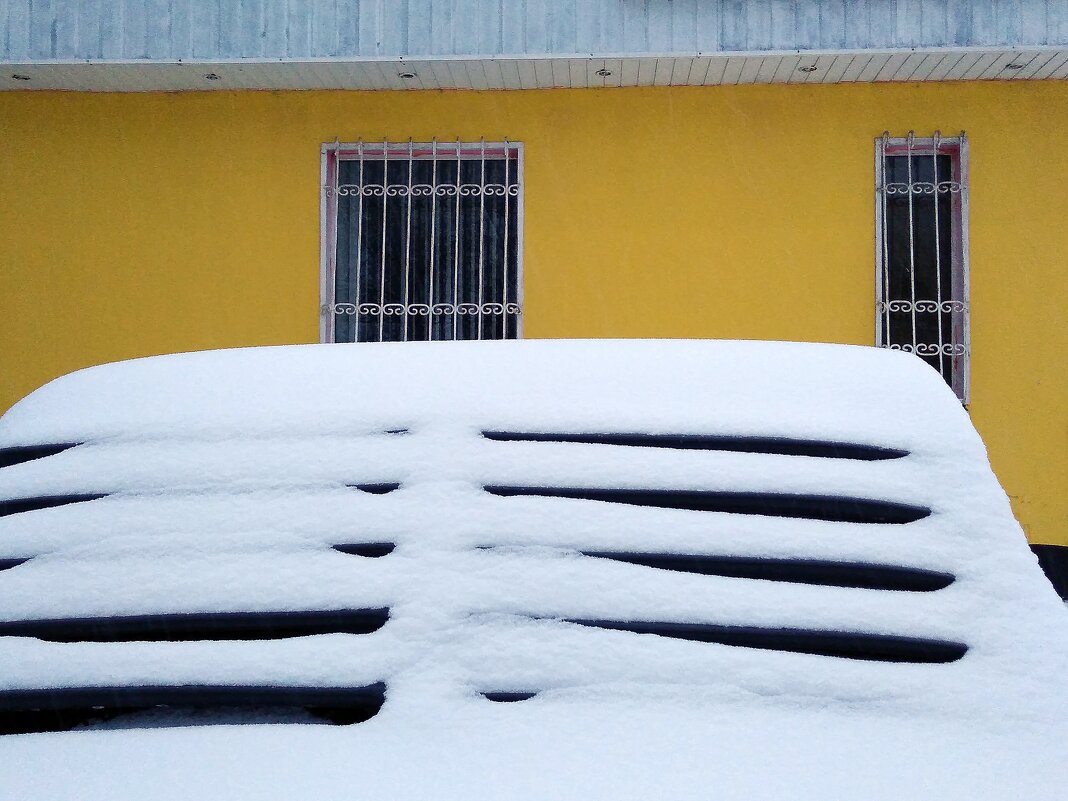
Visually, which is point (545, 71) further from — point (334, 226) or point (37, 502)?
point (37, 502)

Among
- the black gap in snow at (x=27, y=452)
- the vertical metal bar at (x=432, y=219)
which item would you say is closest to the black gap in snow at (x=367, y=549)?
the black gap in snow at (x=27, y=452)

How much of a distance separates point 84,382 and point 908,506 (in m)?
1.35

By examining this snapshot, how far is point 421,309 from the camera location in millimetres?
5352

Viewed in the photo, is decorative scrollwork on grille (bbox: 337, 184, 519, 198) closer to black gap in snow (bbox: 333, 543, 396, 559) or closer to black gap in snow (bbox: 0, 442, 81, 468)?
black gap in snow (bbox: 0, 442, 81, 468)

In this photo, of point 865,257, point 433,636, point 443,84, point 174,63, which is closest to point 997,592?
point 433,636

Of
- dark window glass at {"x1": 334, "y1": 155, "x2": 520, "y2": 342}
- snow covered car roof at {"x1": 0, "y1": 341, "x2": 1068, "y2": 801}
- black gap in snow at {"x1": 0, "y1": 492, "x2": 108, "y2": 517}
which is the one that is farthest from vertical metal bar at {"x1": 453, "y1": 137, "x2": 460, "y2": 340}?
black gap in snow at {"x1": 0, "y1": 492, "x2": 108, "y2": 517}

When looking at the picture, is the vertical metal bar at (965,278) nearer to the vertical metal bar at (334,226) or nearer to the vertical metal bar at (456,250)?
the vertical metal bar at (456,250)

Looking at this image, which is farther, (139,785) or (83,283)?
(83,283)

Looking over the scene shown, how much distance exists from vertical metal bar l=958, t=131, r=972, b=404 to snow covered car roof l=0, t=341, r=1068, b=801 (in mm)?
4284

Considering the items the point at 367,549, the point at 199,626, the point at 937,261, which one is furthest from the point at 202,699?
the point at 937,261

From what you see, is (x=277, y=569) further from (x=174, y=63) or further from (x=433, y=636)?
(x=174, y=63)

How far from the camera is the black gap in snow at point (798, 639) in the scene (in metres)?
1.01

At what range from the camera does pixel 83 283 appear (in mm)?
5383

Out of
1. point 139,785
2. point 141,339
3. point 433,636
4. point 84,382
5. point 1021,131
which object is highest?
point 1021,131
